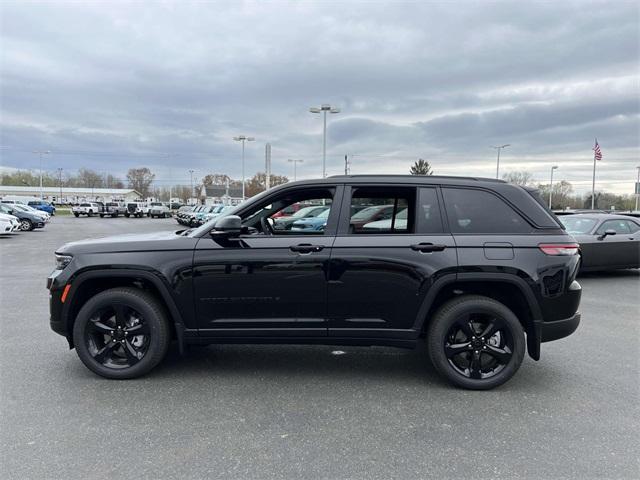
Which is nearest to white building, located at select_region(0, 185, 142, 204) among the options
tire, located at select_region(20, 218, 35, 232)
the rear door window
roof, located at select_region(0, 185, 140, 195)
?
roof, located at select_region(0, 185, 140, 195)

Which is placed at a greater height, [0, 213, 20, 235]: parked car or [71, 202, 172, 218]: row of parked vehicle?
[71, 202, 172, 218]: row of parked vehicle

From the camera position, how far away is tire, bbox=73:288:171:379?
158 inches

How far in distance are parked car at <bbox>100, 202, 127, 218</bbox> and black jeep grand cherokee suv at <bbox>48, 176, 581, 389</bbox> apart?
51.8 meters

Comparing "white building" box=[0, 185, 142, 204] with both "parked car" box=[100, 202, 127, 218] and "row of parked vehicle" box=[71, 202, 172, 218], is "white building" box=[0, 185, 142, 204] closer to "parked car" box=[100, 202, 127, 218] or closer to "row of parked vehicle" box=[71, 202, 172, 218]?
"row of parked vehicle" box=[71, 202, 172, 218]

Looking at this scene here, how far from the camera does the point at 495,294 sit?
162 inches

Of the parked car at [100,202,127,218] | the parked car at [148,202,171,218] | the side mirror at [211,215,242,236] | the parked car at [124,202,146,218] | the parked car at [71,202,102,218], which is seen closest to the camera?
the side mirror at [211,215,242,236]

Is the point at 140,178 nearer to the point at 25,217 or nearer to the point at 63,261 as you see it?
the point at 25,217

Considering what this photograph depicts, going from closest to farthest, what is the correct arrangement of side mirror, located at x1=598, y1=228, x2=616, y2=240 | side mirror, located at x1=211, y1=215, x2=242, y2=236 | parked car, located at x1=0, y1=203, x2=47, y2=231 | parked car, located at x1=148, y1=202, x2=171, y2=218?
side mirror, located at x1=211, y1=215, x2=242, y2=236 < side mirror, located at x1=598, y1=228, x2=616, y2=240 < parked car, located at x1=0, y1=203, x2=47, y2=231 < parked car, located at x1=148, y1=202, x2=171, y2=218

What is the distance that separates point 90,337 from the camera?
4.11 m

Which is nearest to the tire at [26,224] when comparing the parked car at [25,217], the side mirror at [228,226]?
the parked car at [25,217]

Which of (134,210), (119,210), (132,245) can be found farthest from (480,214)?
(119,210)

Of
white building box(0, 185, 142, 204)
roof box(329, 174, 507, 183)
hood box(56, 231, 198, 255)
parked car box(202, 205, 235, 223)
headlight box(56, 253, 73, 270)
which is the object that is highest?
white building box(0, 185, 142, 204)

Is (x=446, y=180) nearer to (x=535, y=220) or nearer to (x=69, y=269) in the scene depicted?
(x=535, y=220)

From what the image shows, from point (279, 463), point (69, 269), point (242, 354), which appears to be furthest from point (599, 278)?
point (69, 269)
